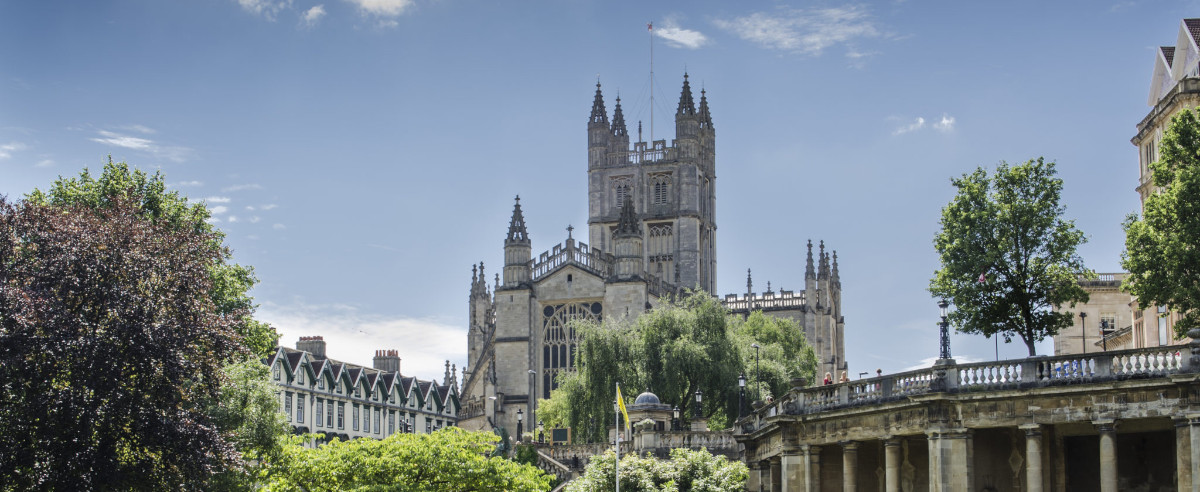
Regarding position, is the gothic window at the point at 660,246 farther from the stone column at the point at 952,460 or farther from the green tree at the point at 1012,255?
the stone column at the point at 952,460

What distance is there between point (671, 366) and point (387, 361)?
41.2 m

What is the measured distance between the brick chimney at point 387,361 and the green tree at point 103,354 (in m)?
62.7

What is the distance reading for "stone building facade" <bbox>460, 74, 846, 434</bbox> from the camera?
9788cm

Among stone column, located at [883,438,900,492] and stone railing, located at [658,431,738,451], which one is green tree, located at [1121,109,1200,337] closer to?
stone column, located at [883,438,900,492]

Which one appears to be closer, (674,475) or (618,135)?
(674,475)

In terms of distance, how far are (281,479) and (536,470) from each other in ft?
32.5

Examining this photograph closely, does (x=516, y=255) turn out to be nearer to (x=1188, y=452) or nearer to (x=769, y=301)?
(x=769, y=301)

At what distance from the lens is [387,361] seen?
10675 cm

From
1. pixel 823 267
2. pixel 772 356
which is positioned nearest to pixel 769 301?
pixel 823 267

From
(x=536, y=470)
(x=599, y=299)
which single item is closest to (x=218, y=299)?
(x=536, y=470)

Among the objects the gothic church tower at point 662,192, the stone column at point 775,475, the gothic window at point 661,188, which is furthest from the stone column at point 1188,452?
the gothic window at point 661,188

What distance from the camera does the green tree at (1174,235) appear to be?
39.7m

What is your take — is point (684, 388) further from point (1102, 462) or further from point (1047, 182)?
point (1102, 462)

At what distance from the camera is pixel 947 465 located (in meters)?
36.4
